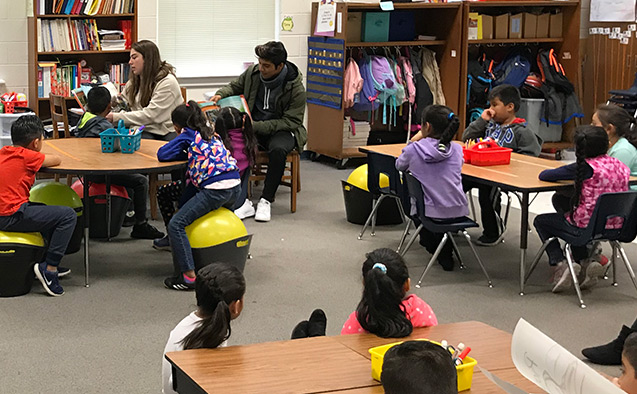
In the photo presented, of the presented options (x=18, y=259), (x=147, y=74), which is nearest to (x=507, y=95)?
(x=147, y=74)

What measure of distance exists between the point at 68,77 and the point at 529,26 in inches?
174

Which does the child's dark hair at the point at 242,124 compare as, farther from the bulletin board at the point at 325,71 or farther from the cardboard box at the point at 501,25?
the cardboard box at the point at 501,25

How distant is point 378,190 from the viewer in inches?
230

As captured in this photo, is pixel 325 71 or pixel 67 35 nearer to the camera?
pixel 67 35

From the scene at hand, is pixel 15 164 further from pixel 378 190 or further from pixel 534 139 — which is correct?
pixel 534 139

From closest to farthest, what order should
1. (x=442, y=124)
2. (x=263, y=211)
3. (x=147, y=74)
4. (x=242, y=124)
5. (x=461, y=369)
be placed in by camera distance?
(x=461, y=369), (x=442, y=124), (x=242, y=124), (x=147, y=74), (x=263, y=211)

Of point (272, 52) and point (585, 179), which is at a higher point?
point (272, 52)

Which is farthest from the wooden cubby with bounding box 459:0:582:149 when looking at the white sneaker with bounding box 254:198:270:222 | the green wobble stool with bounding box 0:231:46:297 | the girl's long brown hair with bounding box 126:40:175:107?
the green wobble stool with bounding box 0:231:46:297

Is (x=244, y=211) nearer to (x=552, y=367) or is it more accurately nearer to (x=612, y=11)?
(x=612, y=11)

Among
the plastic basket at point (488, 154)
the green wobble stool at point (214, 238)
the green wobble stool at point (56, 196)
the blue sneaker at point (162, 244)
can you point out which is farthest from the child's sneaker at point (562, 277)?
the green wobble stool at point (56, 196)

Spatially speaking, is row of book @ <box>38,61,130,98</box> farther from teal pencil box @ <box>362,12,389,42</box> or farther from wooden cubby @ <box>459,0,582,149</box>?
wooden cubby @ <box>459,0,582,149</box>

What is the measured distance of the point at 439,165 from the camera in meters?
4.98

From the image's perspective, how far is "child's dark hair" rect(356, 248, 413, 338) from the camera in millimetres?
2783

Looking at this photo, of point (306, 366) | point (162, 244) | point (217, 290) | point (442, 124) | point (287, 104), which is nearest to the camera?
point (306, 366)
